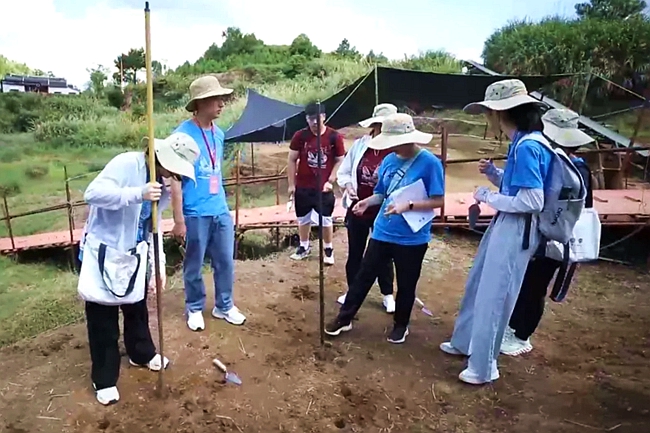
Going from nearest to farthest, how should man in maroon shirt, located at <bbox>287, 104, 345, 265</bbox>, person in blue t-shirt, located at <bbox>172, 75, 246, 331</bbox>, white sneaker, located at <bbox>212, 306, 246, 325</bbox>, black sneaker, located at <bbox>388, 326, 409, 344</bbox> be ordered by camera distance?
person in blue t-shirt, located at <bbox>172, 75, 246, 331</bbox>, black sneaker, located at <bbox>388, 326, 409, 344</bbox>, white sneaker, located at <bbox>212, 306, 246, 325</bbox>, man in maroon shirt, located at <bbox>287, 104, 345, 265</bbox>

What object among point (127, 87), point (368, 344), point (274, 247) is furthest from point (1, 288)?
point (127, 87)

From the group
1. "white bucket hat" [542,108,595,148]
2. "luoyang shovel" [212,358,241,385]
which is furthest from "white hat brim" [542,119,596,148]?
"luoyang shovel" [212,358,241,385]

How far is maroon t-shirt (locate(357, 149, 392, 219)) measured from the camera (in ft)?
11.5

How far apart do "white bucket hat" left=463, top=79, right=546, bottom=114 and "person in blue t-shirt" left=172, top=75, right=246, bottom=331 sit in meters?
1.29

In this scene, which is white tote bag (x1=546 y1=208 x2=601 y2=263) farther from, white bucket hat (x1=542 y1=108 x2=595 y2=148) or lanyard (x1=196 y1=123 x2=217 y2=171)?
lanyard (x1=196 y1=123 x2=217 y2=171)

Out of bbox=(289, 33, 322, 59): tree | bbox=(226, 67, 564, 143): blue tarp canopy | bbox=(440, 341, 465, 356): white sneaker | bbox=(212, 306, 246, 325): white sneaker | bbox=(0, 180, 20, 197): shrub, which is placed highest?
bbox=(289, 33, 322, 59): tree

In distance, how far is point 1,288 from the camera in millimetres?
7066

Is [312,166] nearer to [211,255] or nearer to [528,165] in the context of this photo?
[211,255]

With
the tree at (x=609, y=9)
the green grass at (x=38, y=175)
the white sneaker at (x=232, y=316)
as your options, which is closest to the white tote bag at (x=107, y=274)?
the white sneaker at (x=232, y=316)

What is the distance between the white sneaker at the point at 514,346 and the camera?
10.4ft

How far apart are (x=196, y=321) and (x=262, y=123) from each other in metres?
5.85

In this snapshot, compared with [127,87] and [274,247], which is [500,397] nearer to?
[274,247]

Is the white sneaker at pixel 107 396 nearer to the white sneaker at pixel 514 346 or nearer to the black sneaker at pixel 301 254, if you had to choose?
the white sneaker at pixel 514 346

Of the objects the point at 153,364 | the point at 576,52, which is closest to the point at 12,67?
the point at 576,52
